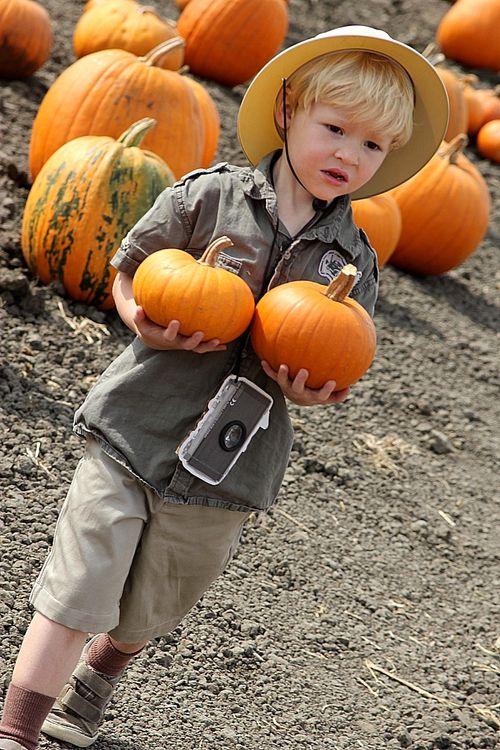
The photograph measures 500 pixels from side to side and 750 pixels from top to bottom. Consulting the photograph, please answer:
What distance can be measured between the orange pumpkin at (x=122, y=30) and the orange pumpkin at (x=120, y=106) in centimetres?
106

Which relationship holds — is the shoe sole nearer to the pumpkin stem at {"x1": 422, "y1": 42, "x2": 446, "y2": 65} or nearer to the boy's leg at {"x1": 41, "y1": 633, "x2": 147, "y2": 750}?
the boy's leg at {"x1": 41, "y1": 633, "x2": 147, "y2": 750}

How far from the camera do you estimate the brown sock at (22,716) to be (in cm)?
→ 261

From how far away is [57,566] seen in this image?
2.71m

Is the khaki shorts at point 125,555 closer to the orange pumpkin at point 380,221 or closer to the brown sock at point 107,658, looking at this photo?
the brown sock at point 107,658

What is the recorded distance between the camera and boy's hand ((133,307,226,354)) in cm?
262

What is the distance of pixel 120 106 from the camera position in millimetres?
5867

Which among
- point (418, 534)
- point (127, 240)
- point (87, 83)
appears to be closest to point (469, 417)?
point (418, 534)

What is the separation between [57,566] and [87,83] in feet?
12.4

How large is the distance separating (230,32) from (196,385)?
612cm

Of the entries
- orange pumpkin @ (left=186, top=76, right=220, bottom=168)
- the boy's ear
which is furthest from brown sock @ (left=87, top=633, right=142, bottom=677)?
orange pumpkin @ (left=186, top=76, right=220, bottom=168)

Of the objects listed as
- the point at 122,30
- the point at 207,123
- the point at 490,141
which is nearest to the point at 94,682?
the point at 207,123

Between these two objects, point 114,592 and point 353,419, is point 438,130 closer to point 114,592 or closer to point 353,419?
point 114,592

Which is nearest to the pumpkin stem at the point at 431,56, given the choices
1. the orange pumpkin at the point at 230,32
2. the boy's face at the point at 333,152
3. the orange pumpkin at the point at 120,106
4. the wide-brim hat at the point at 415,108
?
the orange pumpkin at the point at 230,32

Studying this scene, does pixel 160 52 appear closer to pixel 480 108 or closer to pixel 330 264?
pixel 330 264
